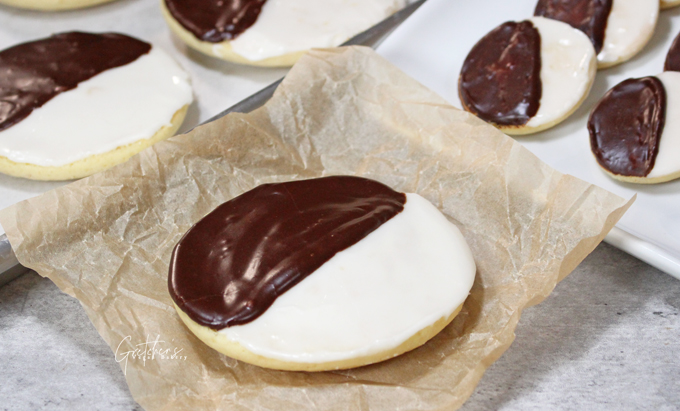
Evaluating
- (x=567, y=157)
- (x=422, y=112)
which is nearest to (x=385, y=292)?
(x=422, y=112)

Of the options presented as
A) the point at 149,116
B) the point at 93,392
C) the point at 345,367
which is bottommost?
the point at 93,392

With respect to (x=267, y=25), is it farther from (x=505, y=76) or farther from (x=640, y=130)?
(x=640, y=130)

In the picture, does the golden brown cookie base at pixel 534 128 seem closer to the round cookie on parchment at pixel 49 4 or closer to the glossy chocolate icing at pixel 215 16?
the glossy chocolate icing at pixel 215 16

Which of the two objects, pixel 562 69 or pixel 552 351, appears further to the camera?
pixel 562 69

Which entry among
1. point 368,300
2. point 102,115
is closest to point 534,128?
point 368,300

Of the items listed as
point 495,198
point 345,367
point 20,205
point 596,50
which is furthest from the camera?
point 596,50

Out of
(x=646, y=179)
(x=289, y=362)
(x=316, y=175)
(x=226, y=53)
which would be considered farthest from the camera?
(x=226, y=53)

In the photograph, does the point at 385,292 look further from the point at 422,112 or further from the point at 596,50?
the point at 596,50
